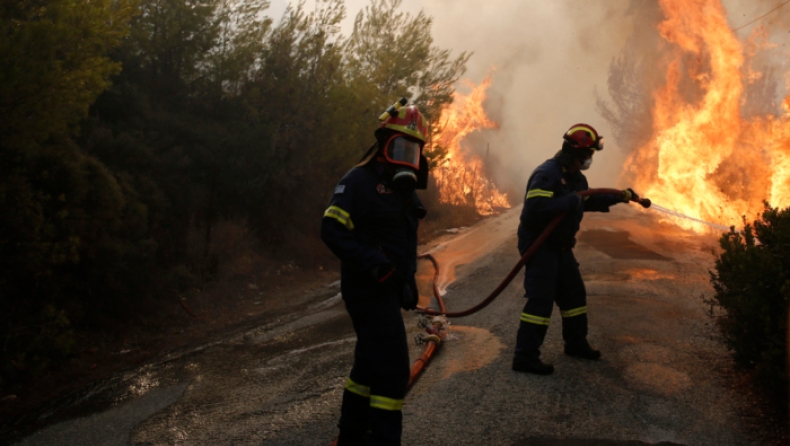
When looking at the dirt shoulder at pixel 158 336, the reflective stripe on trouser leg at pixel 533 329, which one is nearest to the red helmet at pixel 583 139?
the reflective stripe on trouser leg at pixel 533 329

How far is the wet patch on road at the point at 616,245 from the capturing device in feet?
34.3

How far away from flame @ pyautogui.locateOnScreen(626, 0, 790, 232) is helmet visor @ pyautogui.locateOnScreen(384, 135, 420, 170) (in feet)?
44.3

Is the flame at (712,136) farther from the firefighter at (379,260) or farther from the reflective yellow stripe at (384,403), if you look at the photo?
the reflective yellow stripe at (384,403)

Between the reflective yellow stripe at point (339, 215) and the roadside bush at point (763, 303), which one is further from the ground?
the reflective yellow stripe at point (339, 215)

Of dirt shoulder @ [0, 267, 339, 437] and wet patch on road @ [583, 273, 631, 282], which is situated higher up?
wet patch on road @ [583, 273, 631, 282]

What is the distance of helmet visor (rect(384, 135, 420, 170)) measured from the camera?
10.6 ft

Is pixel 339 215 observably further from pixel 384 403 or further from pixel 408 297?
pixel 384 403

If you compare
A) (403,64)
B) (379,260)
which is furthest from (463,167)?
(379,260)

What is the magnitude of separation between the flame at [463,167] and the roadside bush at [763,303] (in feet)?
55.0

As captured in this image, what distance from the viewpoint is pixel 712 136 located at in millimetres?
18797

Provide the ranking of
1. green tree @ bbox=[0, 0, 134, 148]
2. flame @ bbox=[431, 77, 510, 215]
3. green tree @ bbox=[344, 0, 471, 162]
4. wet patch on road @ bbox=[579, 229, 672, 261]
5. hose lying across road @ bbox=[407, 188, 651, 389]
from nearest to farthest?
hose lying across road @ bbox=[407, 188, 651, 389], green tree @ bbox=[0, 0, 134, 148], wet patch on road @ bbox=[579, 229, 672, 261], green tree @ bbox=[344, 0, 471, 162], flame @ bbox=[431, 77, 510, 215]

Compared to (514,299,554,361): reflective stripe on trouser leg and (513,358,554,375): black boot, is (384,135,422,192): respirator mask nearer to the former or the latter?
(514,299,554,361): reflective stripe on trouser leg

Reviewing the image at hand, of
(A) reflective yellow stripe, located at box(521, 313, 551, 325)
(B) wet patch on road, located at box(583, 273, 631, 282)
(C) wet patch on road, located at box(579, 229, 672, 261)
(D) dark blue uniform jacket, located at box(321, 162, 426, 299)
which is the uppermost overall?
(D) dark blue uniform jacket, located at box(321, 162, 426, 299)

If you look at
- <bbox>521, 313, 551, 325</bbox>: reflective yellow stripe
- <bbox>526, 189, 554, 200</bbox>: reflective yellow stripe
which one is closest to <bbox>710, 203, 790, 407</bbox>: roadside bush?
<bbox>521, 313, 551, 325</bbox>: reflective yellow stripe
